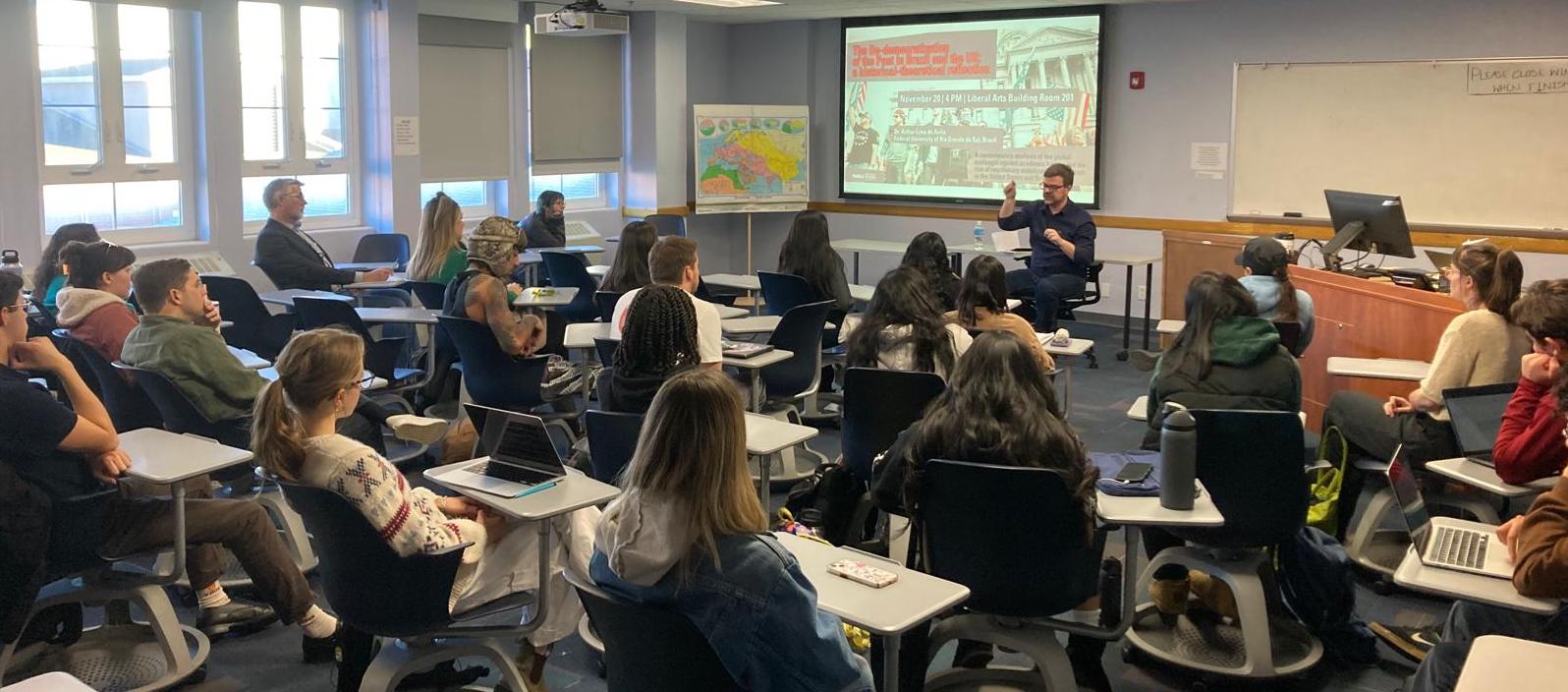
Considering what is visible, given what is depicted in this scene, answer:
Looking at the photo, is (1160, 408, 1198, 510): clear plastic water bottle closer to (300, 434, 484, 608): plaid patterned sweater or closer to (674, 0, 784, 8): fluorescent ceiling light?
(300, 434, 484, 608): plaid patterned sweater

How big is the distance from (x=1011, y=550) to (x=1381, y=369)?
2786 millimetres

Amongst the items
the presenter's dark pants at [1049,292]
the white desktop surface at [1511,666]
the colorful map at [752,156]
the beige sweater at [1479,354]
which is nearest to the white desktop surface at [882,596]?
the white desktop surface at [1511,666]

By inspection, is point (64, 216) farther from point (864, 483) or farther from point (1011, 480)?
point (1011, 480)

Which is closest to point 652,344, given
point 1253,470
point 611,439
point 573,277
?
point 611,439

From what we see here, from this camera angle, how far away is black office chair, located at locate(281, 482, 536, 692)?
2855 mm

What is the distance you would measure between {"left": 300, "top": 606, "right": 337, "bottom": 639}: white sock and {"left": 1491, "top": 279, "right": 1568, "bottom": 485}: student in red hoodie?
320cm

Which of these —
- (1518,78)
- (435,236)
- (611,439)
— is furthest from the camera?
(1518,78)

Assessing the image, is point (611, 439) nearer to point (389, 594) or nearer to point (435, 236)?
point (389, 594)

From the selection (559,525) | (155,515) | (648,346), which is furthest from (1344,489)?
(155,515)

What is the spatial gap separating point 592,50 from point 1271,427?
8212mm

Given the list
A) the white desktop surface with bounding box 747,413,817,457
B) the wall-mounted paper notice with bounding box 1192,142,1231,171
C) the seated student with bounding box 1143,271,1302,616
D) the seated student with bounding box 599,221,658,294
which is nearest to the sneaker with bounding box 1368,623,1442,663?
the seated student with bounding box 1143,271,1302,616

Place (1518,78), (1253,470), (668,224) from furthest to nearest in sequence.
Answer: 1. (668,224)
2. (1518,78)
3. (1253,470)

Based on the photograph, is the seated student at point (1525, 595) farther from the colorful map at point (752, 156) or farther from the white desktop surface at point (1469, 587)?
the colorful map at point (752, 156)

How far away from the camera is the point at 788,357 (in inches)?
200
